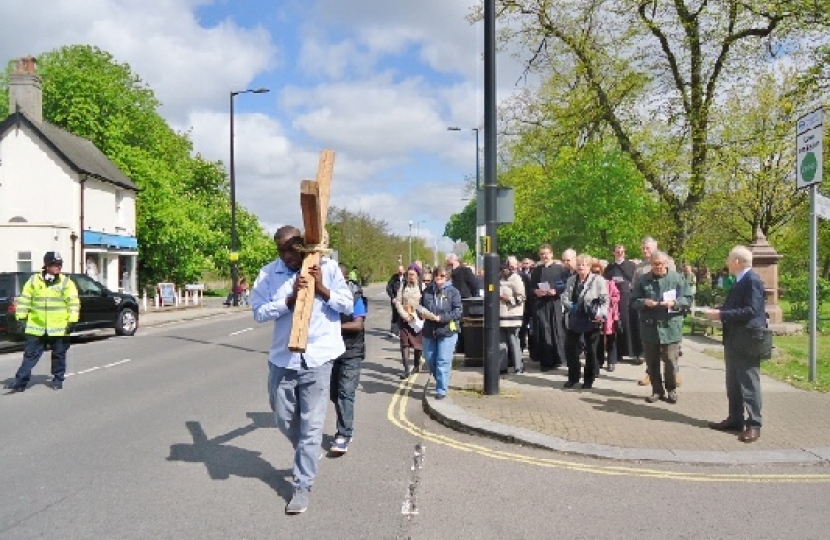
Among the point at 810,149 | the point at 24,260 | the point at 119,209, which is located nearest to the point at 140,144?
the point at 119,209

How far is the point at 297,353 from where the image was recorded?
4820 mm

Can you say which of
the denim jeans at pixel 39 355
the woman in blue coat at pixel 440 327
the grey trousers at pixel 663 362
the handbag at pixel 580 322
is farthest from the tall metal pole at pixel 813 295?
the denim jeans at pixel 39 355

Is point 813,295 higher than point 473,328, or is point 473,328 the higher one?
point 813,295

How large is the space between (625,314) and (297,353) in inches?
310

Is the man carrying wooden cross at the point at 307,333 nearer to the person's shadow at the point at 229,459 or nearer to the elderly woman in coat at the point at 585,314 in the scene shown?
the person's shadow at the point at 229,459

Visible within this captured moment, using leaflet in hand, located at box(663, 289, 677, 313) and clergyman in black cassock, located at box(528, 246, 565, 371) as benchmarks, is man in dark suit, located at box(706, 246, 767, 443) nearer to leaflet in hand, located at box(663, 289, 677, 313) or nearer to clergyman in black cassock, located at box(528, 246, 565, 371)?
leaflet in hand, located at box(663, 289, 677, 313)

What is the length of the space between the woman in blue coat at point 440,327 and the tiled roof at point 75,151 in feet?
86.6

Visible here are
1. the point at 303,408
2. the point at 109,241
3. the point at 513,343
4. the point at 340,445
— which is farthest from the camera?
the point at 109,241

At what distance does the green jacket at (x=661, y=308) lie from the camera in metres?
7.83

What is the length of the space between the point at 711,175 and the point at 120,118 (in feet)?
108

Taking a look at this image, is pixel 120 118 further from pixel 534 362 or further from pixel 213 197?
pixel 534 362

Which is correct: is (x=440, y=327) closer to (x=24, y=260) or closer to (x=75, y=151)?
(x=24, y=260)

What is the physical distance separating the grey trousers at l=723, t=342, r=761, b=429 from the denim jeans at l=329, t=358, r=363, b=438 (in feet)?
11.5

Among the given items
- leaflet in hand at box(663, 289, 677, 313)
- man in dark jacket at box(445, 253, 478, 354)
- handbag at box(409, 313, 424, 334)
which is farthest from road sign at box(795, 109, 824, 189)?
handbag at box(409, 313, 424, 334)
